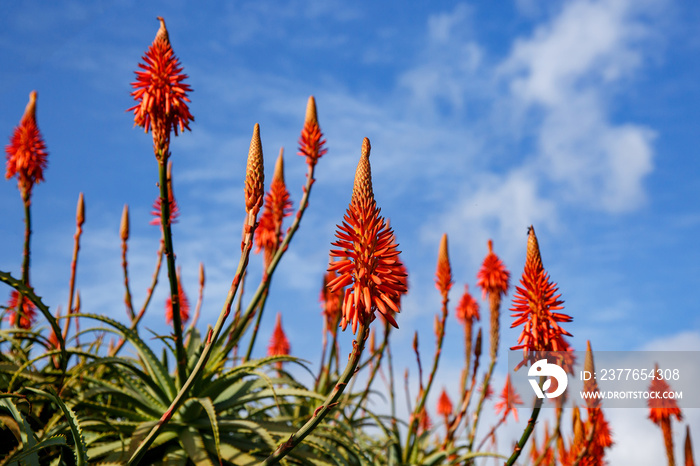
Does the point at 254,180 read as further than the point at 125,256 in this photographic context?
No

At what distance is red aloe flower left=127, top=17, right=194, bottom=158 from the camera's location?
3.53 meters

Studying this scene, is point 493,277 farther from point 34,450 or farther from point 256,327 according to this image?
point 34,450

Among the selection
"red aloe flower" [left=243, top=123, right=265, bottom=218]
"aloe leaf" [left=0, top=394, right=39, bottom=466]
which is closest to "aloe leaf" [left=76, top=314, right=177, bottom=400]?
"aloe leaf" [left=0, top=394, right=39, bottom=466]

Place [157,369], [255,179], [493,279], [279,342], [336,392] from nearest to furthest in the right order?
[336,392] < [255,179] < [157,369] < [493,279] < [279,342]

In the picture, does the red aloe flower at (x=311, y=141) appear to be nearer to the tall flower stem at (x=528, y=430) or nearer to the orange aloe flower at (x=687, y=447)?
the tall flower stem at (x=528, y=430)

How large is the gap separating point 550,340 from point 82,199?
4.55m

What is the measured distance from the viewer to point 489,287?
6.50m

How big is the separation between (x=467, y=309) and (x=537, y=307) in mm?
4493

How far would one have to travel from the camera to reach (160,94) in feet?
Answer: 11.7

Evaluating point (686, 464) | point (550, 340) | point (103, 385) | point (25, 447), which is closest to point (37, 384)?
point (103, 385)

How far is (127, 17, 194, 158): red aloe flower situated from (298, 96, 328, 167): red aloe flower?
4.24 feet

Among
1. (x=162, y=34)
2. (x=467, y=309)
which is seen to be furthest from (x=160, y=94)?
(x=467, y=309)

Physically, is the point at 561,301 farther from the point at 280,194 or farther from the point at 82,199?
the point at 82,199

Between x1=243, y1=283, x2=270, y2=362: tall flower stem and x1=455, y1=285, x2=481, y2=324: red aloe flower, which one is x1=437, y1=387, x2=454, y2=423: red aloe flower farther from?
x1=243, y1=283, x2=270, y2=362: tall flower stem
